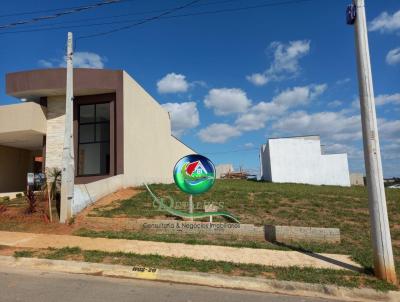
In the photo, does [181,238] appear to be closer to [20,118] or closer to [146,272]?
[146,272]

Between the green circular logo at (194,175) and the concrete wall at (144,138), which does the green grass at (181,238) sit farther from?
the concrete wall at (144,138)

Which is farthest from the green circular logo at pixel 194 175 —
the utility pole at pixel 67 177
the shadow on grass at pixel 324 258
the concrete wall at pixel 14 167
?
the concrete wall at pixel 14 167

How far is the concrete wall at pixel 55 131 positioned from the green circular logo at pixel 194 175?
10.0 meters

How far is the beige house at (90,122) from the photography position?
1862 centimetres

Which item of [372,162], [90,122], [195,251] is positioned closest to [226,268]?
[195,251]

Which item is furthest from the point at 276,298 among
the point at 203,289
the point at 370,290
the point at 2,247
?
the point at 2,247

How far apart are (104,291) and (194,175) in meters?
6.85

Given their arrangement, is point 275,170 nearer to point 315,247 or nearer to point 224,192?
point 224,192

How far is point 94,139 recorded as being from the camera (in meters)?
20.5

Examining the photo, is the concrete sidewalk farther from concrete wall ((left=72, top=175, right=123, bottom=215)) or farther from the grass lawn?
concrete wall ((left=72, top=175, right=123, bottom=215))

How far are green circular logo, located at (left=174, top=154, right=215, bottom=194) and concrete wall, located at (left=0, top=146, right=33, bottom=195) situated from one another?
17.1 metres

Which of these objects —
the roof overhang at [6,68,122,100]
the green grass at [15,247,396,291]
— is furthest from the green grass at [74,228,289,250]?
the roof overhang at [6,68,122,100]

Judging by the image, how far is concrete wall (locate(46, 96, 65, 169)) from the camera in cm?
1984

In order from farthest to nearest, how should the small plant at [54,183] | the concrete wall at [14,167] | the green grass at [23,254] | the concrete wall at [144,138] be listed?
the concrete wall at [14,167], the concrete wall at [144,138], the small plant at [54,183], the green grass at [23,254]
